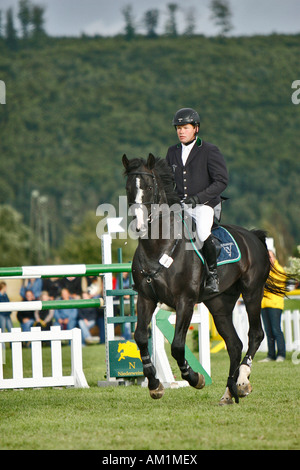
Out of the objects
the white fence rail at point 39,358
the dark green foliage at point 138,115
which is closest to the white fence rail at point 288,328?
the white fence rail at point 39,358

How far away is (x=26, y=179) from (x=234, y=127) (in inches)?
1745

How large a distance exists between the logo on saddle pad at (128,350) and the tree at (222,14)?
170778mm

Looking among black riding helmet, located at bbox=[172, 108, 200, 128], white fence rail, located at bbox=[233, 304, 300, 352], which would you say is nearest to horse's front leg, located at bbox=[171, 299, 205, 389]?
black riding helmet, located at bbox=[172, 108, 200, 128]

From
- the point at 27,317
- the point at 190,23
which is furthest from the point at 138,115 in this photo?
the point at 27,317

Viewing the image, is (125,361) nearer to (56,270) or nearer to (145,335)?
(56,270)

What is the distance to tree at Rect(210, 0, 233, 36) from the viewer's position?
170875 mm

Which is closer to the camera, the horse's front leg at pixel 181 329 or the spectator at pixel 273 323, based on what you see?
the horse's front leg at pixel 181 329

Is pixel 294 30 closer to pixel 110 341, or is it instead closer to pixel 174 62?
pixel 174 62

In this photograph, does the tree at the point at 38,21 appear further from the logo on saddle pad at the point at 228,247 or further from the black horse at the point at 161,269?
the black horse at the point at 161,269

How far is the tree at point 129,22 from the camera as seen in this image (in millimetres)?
181125

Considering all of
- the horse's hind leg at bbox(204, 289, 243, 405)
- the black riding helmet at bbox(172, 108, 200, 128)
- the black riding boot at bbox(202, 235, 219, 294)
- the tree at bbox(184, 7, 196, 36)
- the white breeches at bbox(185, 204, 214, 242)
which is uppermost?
the tree at bbox(184, 7, 196, 36)

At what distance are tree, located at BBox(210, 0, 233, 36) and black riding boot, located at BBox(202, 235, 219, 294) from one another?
566ft

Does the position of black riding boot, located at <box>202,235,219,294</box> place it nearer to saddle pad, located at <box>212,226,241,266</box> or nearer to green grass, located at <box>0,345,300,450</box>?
saddle pad, located at <box>212,226,241,266</box>

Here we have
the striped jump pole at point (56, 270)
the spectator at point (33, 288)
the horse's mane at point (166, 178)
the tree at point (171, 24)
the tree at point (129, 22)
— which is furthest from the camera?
the tree at point (129, 22)
